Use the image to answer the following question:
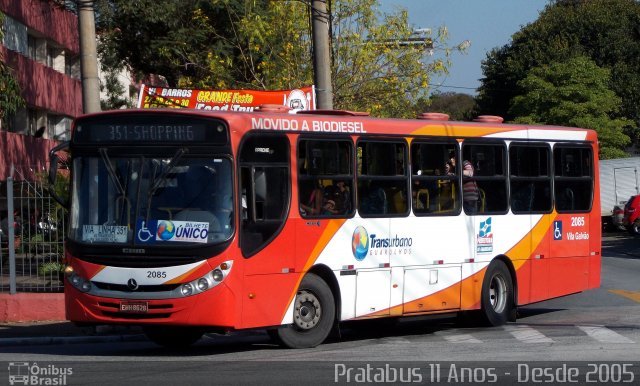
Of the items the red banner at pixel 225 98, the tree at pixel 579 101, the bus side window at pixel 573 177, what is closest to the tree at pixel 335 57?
the red banner at pixel 225 98

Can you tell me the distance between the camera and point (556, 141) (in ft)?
57.1

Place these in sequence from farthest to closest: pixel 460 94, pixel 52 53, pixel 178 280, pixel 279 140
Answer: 1. pixel 460 94
2. pixel 52 53
3. pixel 279 140
4. pixel 178 280

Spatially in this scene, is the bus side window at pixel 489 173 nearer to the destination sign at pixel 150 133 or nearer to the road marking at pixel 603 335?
the road marking at pixel 603 335

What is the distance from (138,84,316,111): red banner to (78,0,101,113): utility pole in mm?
3431

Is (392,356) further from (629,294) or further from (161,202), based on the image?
(629,294)

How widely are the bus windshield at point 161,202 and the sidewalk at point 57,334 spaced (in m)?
3.15

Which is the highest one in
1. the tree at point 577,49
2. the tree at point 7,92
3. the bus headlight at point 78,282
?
the tree at point 577,49

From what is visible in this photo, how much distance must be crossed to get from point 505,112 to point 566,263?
1919 inches

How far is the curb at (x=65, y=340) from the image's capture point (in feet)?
49.1

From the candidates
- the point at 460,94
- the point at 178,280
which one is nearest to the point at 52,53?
the point at 178,280

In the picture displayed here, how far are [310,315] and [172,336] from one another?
6.34ft

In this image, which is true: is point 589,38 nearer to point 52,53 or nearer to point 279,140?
point 52,53

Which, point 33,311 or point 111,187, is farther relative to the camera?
point 33,311

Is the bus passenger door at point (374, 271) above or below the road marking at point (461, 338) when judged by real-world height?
above
